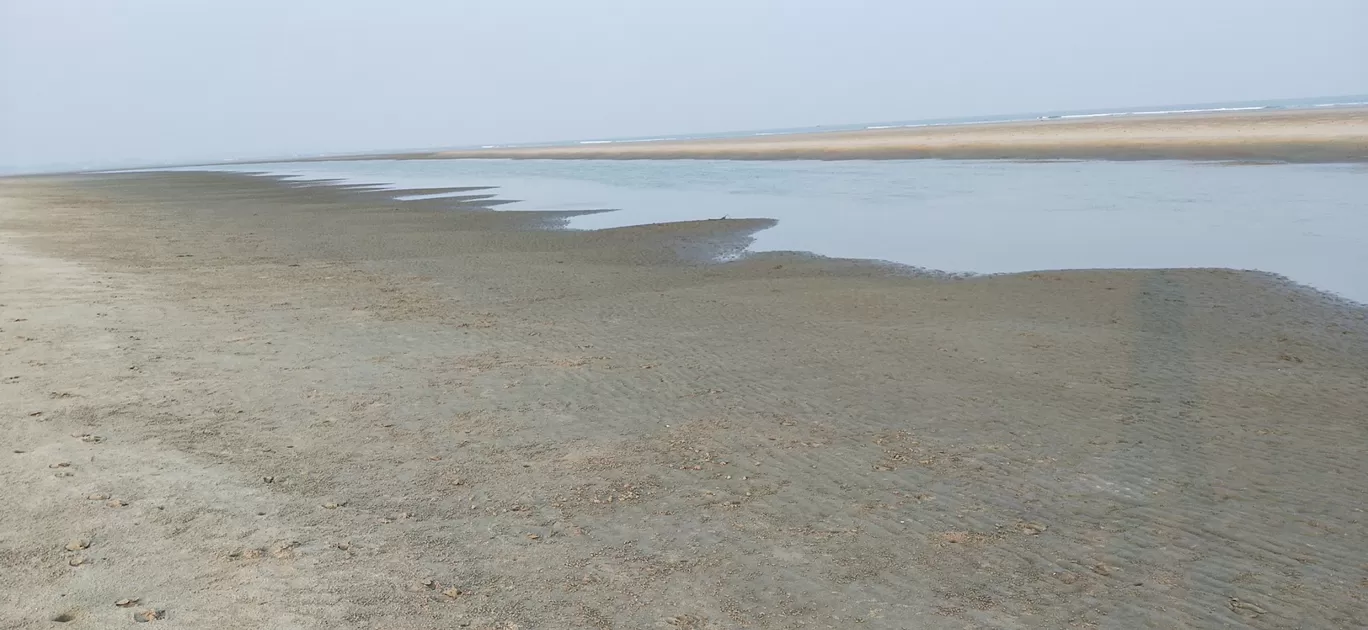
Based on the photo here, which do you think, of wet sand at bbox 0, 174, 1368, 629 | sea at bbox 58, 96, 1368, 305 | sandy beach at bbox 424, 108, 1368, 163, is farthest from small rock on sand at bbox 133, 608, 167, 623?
sandy beach at bbox 424, 108, 1368, 163

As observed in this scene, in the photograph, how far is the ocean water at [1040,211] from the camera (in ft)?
51.8

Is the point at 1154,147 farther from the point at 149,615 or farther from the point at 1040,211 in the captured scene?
the point at 149,615

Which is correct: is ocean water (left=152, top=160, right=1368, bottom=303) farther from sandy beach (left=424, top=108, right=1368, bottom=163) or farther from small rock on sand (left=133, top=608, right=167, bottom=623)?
small rock on sand (left=133, top=608, right=167, bottom=623)

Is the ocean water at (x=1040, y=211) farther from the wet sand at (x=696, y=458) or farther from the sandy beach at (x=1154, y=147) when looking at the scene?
the sandy beach at (x=1154, y=147)

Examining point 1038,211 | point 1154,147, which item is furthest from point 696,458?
point 1154,147

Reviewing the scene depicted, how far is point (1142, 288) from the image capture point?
1285 centimetres

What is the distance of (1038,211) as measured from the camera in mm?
23391

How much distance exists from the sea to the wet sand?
2579 millimetres

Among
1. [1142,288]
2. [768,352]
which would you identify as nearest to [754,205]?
[1142,288]

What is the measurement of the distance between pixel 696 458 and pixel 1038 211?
18681 mm

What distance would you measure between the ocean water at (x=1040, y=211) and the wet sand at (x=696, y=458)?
93.1 inches

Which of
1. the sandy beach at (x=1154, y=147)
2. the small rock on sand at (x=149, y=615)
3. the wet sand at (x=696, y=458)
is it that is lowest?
the wet sand at (x=696, y=458)

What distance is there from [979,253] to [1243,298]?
530cm

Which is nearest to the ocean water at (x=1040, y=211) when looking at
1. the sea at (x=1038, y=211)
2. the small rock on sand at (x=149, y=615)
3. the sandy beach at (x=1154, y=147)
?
the sea at (x=1038, y=211)
